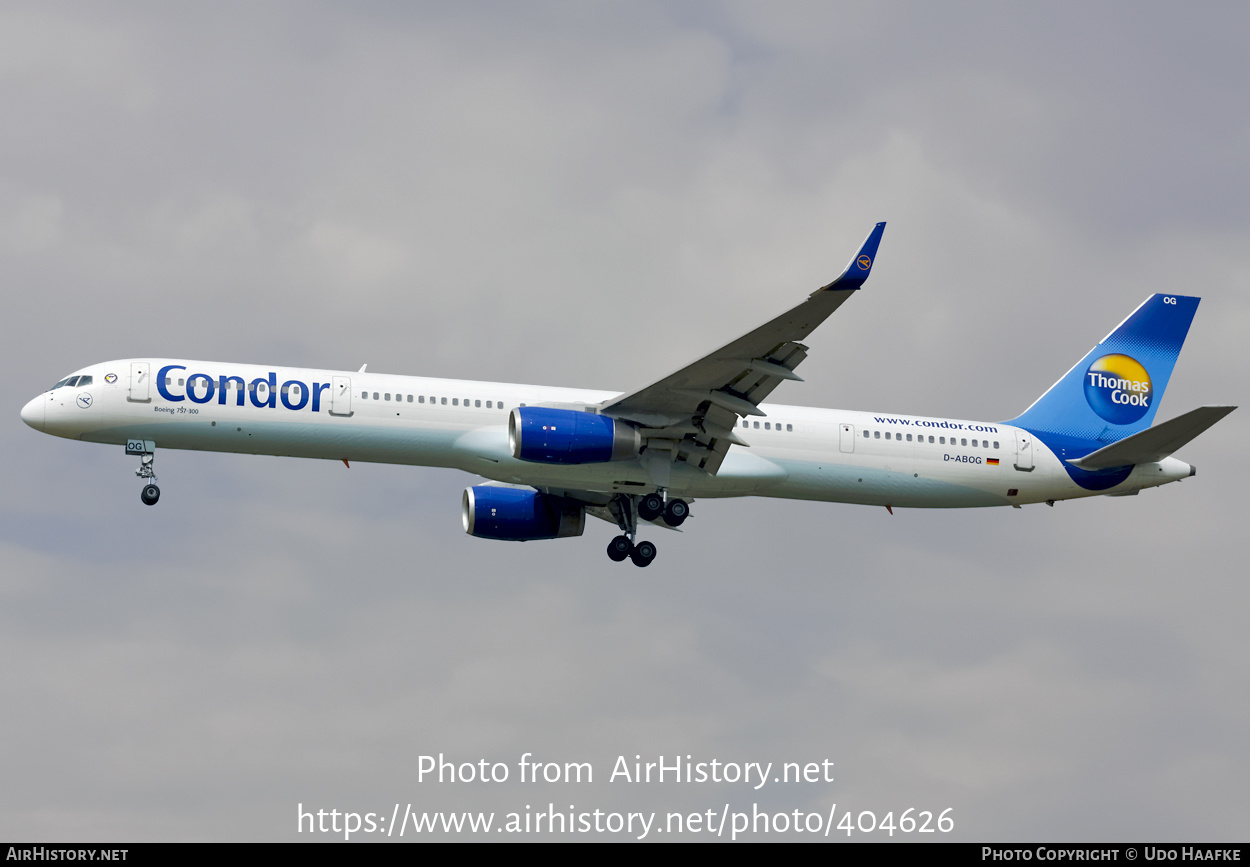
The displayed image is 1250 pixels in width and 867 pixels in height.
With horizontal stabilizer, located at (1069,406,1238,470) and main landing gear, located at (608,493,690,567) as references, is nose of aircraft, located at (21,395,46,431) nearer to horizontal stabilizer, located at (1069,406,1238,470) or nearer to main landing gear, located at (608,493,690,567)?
main landing gear, located at (608,493,690,567)

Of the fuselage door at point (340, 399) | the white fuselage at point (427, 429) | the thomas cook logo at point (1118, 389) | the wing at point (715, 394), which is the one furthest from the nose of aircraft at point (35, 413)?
the thomas cook logo at point (1118, 389)

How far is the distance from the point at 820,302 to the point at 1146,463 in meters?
16.1

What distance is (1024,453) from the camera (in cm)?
4841

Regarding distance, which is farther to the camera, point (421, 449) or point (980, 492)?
point (980, 492)

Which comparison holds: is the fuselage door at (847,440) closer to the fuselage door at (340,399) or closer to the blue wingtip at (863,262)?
the blue wingtip at (863,262)

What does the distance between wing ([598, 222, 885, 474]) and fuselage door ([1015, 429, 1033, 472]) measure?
368 inches

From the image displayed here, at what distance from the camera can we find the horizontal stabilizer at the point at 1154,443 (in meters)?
44.3

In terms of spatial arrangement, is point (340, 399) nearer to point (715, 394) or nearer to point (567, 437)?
point (567, 437)

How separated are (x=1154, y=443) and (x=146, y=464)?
96.5 feet

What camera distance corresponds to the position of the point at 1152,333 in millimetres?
52156

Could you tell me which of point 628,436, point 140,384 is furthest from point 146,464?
point 628,436

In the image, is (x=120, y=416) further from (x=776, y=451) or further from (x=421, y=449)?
(x=776, y=451)

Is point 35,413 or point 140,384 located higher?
point 140,384

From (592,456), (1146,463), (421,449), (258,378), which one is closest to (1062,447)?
(1146,463)
